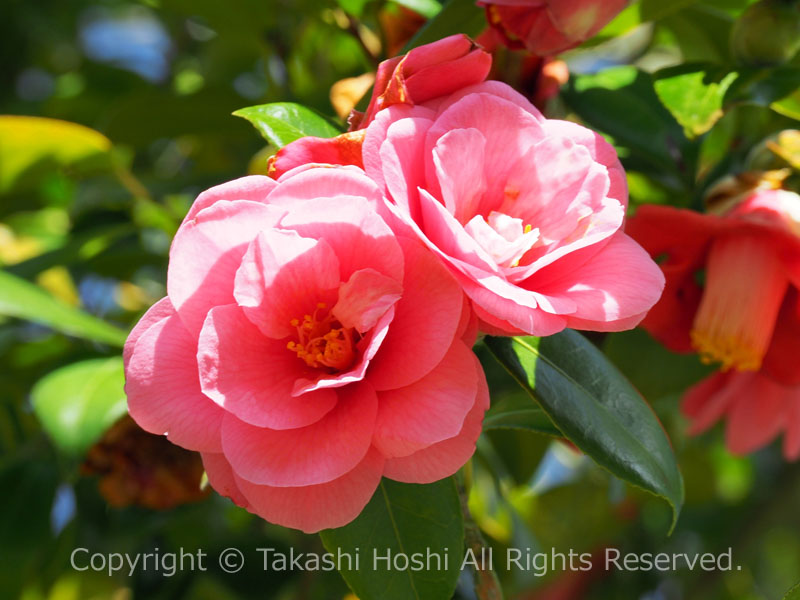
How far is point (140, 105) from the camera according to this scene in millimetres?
1346

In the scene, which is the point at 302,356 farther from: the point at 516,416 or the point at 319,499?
the point at 516,416

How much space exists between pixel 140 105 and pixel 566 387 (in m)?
0.90

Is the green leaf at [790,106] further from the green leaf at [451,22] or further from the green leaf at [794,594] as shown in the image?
the green leaf at [794,594]

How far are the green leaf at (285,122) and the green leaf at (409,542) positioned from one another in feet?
1.01

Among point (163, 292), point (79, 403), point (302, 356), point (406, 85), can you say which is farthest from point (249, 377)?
point (163, 292)

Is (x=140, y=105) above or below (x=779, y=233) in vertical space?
below

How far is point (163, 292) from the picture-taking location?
1.63 m

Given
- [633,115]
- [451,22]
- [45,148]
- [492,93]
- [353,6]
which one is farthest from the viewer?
[45,148]

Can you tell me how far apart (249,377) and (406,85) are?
257mm

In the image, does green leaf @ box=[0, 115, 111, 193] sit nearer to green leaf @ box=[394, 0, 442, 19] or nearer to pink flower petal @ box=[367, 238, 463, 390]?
green leaf @ box=[394, 0, 442, 19]

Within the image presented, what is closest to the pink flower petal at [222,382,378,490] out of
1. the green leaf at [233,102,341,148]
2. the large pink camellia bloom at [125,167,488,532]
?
the large pink camellia bloom at [125,167,488,532]

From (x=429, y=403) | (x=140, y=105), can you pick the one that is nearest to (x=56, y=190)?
(x=140, y=105)

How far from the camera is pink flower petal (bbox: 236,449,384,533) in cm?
62

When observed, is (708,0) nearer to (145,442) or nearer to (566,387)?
(566,387)
